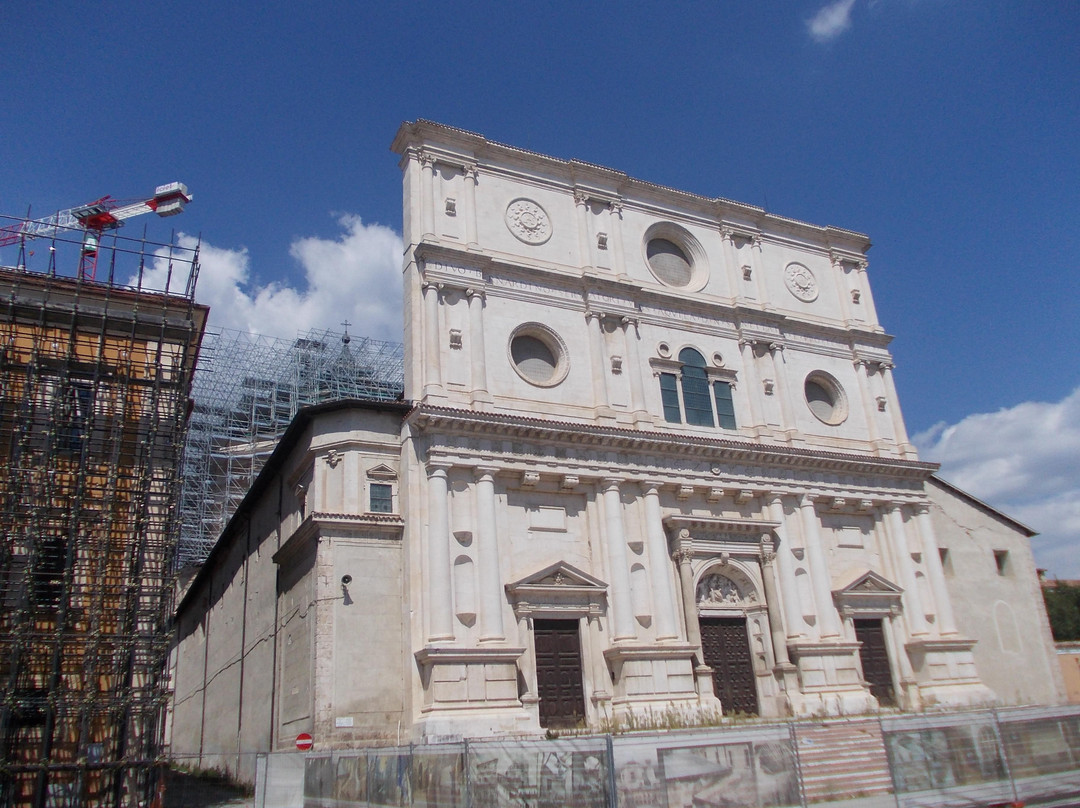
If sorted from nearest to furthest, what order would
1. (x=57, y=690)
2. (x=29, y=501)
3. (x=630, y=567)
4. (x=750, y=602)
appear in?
(x=57, y=690)
(x=29, y=501)
(x=630, y=567)
(x=750, y=602)

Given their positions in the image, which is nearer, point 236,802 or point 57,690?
point 57,690

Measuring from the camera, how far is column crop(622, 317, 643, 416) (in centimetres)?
3081

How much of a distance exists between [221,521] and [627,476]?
34070 millimetres

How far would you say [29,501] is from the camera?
74.4 ft

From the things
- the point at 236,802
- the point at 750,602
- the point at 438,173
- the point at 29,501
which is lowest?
the point at 236,802

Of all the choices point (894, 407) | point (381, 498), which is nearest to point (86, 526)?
point (381, 498)

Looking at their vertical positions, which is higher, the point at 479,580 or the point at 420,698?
the point at 479,580

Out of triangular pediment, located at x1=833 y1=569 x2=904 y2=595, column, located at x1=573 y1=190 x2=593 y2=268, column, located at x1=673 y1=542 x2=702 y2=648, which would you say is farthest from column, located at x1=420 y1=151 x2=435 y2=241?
triangular pediment, located at x1=833 y1=569 x2=904 y2=595

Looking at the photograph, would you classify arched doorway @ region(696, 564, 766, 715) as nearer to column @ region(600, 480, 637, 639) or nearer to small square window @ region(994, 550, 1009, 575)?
column @ region(600, 480, 637, 639)

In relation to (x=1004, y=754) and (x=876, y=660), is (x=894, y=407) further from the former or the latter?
(x=1004, y=754)

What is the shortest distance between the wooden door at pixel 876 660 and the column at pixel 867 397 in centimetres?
777

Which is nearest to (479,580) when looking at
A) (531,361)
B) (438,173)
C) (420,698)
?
(420,698)

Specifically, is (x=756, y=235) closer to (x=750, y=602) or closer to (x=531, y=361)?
(x=531, y=361)

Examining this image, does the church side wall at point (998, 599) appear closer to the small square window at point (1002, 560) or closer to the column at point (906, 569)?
the small square window at point (1002, 560)
